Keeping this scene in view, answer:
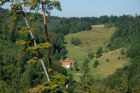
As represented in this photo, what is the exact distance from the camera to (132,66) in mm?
198000

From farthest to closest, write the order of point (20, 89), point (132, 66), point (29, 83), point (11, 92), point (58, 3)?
1. point (132, 66)
2. point (29, 83)
3. point (20, 89)
4. point (11, 92)
5. point (58, 3)

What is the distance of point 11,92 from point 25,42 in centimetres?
8053

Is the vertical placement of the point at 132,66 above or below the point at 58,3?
below

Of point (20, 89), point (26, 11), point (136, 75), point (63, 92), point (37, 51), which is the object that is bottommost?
point (136, 75)

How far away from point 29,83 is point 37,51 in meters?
121

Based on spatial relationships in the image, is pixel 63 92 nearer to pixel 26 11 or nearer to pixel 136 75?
pixel 26 11

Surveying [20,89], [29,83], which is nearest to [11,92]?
[20,89]

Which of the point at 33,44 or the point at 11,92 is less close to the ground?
the point at 33,44

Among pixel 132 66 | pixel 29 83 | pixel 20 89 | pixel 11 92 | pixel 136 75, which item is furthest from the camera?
pixel 132 66

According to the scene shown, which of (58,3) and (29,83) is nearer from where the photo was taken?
(58,3)

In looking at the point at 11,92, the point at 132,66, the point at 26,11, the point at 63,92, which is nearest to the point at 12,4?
the point at 26,11

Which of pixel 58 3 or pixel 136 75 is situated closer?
pixel 58 3

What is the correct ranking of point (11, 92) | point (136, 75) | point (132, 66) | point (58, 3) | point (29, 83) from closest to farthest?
point (58, 3)
point (11, 92)
point (29, 83)
point (136, 75)
point (132, 66)

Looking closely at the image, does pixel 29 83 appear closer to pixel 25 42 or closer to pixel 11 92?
pixel 11 92
